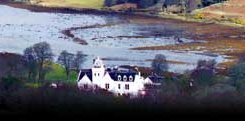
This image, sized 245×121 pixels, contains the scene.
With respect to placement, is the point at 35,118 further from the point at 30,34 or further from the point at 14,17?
the point at 14,17

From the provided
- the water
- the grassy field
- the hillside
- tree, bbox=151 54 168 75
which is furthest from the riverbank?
tree, bbox=151 54 168 75

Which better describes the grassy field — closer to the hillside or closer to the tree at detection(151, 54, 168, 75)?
the hillside

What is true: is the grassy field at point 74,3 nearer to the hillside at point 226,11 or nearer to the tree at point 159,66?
the hillside at point 226,11

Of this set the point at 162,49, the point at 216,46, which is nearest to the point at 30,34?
the point at 162,49

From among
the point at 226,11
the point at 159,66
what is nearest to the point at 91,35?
the point at 226,11

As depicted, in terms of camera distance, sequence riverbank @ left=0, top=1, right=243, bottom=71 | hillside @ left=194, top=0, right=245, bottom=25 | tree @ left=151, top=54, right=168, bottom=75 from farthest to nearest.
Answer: hillside @ left=194, top=0, right=245, bottom=25 < riverbank @ left=0, top=1, right=243, bottom=71 < tree @ left=151, top=54, right=168, bottom=75

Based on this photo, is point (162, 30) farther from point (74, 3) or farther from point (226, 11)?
point (74, 3)
